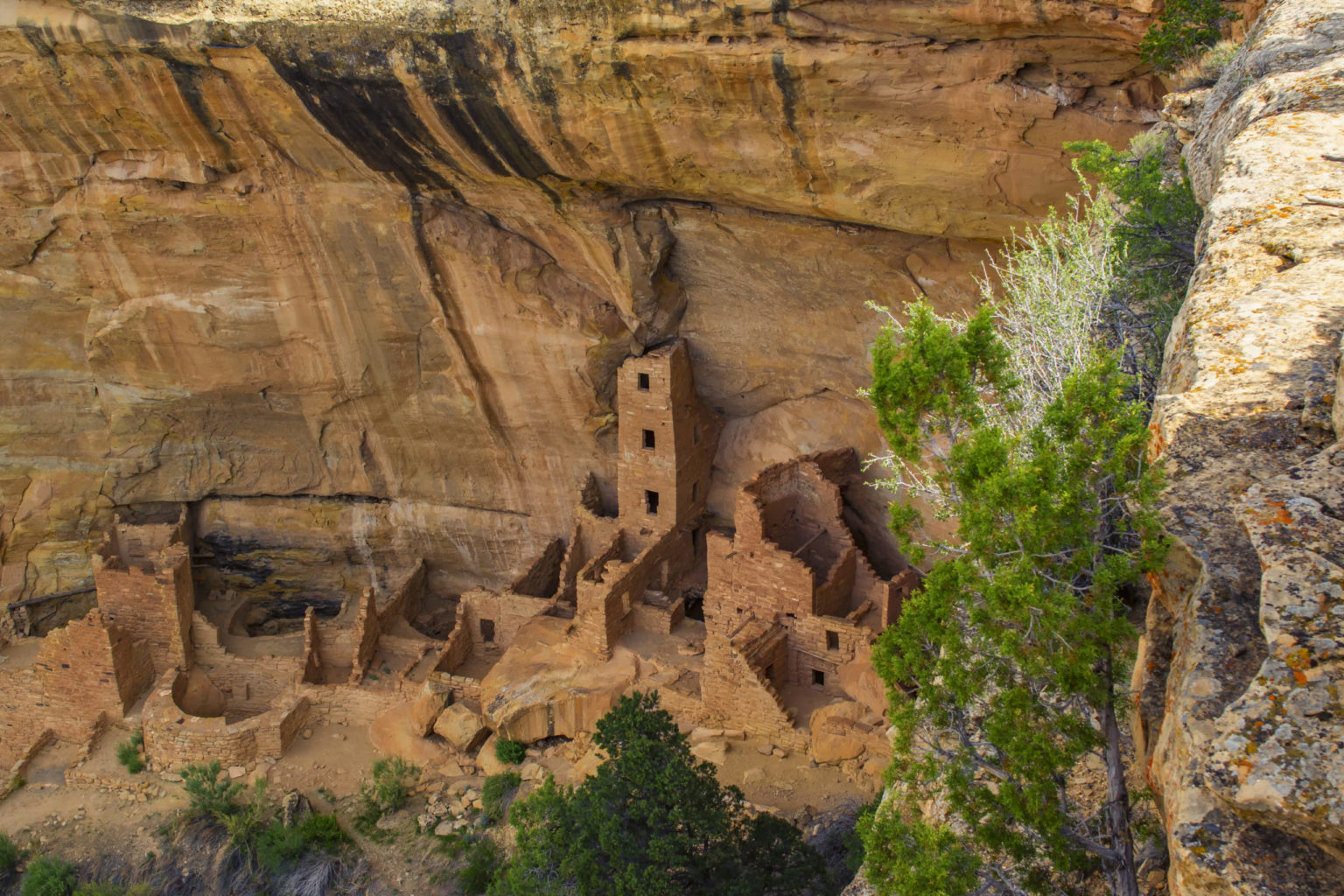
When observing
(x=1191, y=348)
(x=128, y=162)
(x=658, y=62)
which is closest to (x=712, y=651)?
(x=658, y=62)

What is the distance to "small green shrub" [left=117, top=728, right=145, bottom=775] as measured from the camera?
1655 centimetres

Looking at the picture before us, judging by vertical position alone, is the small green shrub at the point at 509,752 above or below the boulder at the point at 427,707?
below

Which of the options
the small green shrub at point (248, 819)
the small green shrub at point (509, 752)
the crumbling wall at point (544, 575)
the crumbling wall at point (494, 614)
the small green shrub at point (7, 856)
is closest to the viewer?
the small green shrub at point (248, 819)

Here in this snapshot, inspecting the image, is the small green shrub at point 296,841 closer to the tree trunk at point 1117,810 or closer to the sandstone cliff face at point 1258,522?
the tree trunk at point 1117,810

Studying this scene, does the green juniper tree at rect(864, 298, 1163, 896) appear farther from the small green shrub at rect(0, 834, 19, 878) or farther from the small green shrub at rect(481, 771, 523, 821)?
the small green shrub at rect(0, 834, 19, 878)

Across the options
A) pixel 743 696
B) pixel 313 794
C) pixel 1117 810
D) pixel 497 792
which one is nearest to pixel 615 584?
pixel 743 696

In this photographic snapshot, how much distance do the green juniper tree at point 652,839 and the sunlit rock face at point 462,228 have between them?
21.0ft

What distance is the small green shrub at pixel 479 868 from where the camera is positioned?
45.8 feet

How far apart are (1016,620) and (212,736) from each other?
13603 millimetres

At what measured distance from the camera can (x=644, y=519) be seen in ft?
58.3

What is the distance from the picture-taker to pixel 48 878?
1491 cm

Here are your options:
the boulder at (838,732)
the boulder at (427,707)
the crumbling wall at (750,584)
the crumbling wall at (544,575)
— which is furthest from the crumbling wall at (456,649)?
the boulder at (838,732)

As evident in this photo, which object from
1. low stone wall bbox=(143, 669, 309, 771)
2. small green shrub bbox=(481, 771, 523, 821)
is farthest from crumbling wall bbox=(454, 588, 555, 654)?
low stone wall bbox=(143, 669, 309, 771)

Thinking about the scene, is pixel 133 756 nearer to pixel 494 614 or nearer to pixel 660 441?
pixel 494 614
